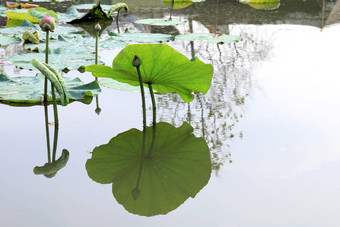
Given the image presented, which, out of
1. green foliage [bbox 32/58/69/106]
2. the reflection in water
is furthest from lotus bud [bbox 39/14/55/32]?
the reflection in water

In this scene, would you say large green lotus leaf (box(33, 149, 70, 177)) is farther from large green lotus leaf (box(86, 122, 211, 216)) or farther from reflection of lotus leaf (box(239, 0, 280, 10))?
reflection of lotus leaf (box(239, 0, 280, 10))

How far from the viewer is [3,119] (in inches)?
108

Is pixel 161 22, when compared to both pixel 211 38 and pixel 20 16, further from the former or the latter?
pixel 20 16

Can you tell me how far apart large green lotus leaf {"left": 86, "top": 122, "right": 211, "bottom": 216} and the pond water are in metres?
0.04

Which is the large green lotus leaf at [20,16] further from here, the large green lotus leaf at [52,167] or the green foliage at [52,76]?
the large green lotus leaf at [52,167]

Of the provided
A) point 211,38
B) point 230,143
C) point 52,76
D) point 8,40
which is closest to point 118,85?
point 52,76

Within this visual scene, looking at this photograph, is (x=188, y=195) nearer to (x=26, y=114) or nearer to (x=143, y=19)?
(x=26, y=114)

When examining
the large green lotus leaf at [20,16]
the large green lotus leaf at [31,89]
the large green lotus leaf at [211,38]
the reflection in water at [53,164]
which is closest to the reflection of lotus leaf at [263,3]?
the large green lotus leaf at [211,38]

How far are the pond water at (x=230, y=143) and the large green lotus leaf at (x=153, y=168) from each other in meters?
0.04

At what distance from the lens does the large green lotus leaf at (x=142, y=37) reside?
4.74 meters

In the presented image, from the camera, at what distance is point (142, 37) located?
485cm

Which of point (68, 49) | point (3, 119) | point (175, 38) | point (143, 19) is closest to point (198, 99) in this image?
point (3, 119)

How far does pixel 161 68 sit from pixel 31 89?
39.9 inches

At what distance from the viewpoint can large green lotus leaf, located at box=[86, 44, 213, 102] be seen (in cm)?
234
